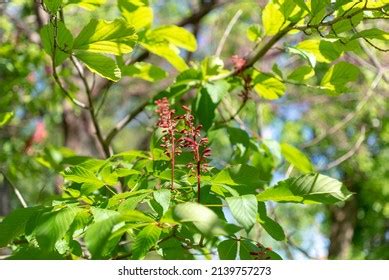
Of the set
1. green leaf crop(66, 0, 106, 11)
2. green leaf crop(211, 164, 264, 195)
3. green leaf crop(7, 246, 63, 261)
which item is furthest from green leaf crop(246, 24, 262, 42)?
green leaf crop(7, 246, 63, 261)

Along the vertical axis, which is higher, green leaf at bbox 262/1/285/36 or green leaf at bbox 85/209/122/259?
green leaf at bbox 262/1/285/36

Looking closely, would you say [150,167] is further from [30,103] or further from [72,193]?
[30,103]

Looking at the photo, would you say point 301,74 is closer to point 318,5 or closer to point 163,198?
point 318,5

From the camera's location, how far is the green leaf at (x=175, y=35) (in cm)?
142

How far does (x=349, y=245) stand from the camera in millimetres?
9492

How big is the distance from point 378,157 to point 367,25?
15.8 ft

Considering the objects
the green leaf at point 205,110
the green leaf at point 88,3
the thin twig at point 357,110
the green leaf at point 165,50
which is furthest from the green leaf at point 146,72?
the thin twig at point 357,110

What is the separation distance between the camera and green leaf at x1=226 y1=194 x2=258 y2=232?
84cm

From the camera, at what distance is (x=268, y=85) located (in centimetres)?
145

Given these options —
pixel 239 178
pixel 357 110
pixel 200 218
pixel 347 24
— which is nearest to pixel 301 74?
pixel 347 24

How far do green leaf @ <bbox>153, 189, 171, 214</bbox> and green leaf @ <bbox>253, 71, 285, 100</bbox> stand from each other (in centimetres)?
63

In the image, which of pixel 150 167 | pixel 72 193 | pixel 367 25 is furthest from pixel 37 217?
pixel 367 25

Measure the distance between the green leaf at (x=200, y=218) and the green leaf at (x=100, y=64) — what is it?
44 centimetres

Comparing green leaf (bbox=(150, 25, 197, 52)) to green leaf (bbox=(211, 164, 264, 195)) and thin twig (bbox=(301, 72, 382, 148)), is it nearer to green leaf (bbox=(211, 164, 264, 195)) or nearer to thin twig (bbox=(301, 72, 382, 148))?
green leaf (bbox=(211, 164, 264, 195))
